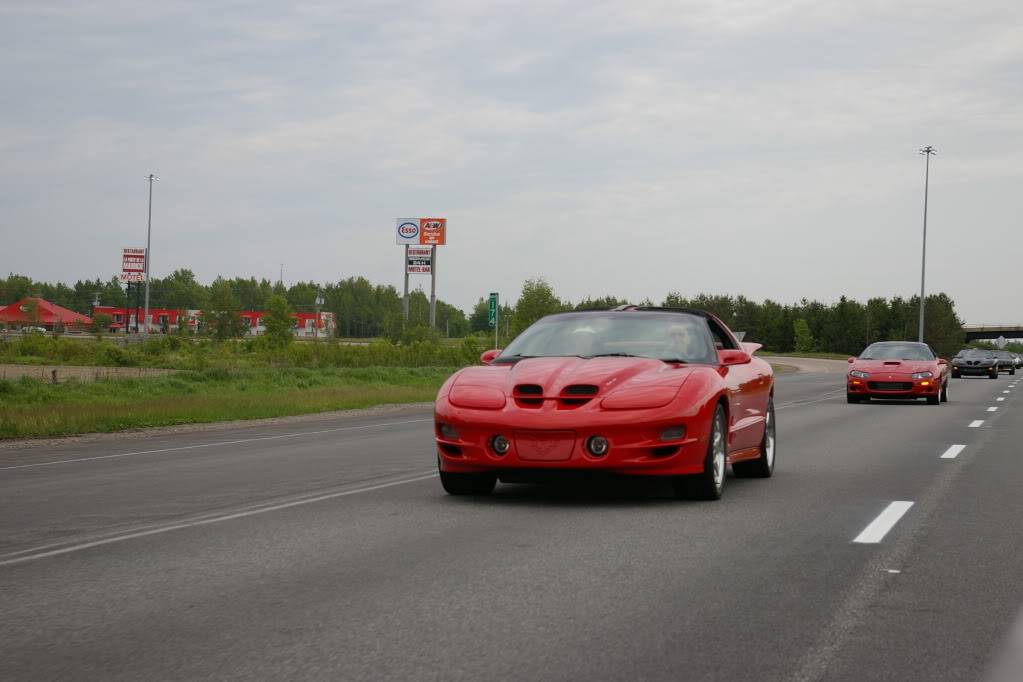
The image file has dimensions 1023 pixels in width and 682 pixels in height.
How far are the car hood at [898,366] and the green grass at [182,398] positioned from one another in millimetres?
10213

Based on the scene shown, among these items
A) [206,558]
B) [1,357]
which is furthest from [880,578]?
[1,357]

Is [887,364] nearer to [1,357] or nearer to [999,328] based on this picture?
Result: [1,357]

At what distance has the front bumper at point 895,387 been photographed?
25.5 m

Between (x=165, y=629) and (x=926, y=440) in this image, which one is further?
(x=926, y=440)

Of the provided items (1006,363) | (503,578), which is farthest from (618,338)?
(1006,363)

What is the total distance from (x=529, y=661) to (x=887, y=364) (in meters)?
23.0

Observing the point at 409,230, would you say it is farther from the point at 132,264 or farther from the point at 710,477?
the point at 710,477

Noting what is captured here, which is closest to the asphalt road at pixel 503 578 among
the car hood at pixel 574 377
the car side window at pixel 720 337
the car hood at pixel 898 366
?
the car hood at pixel 574 377

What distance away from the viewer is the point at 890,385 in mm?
25750

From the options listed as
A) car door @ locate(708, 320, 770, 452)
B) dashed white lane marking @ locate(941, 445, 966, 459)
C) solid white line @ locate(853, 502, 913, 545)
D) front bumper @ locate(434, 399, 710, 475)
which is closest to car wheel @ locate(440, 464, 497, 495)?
front bumper @ locate(434, 399, 710, 475)

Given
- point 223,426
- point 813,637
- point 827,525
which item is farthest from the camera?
point 223,426

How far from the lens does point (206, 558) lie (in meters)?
6.68

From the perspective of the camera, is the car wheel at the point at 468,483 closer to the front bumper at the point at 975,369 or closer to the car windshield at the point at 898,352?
the car windshield at the point at 898,352

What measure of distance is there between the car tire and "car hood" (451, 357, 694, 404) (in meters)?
0.71
